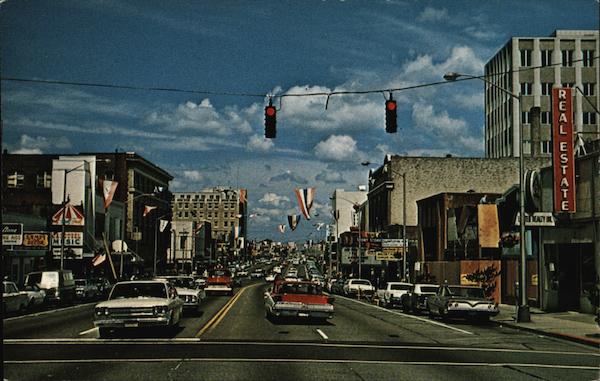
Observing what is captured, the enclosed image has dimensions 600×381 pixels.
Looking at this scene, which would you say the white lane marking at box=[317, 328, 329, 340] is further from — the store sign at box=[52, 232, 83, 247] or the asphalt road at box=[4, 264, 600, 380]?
the store sign at box=[52, 232, 83, 247]

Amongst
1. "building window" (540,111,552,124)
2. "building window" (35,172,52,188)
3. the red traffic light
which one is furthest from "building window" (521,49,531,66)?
the red traffic light

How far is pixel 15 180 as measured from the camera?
76438 mm

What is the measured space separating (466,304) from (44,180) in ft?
193

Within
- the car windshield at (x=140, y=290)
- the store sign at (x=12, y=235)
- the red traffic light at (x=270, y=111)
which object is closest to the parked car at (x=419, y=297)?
the red traffic light at (x=270, y=111)

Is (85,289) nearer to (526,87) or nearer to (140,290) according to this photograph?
(140,290)

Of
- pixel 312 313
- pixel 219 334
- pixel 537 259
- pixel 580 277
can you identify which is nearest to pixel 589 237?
pixel 580 277

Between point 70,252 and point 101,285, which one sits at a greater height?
point 70,252

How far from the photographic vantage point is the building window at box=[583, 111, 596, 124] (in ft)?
295

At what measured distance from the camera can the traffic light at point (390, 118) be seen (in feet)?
77.5

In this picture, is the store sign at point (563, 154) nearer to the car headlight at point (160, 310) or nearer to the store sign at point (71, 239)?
the car headlight at point (160, 310)

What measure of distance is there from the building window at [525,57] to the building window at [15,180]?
204 feet

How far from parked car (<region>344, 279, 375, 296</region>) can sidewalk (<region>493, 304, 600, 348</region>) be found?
21014 mm

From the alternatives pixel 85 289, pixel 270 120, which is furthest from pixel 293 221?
pixel 270 120

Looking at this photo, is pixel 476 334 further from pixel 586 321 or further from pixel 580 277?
pixel 580 277
